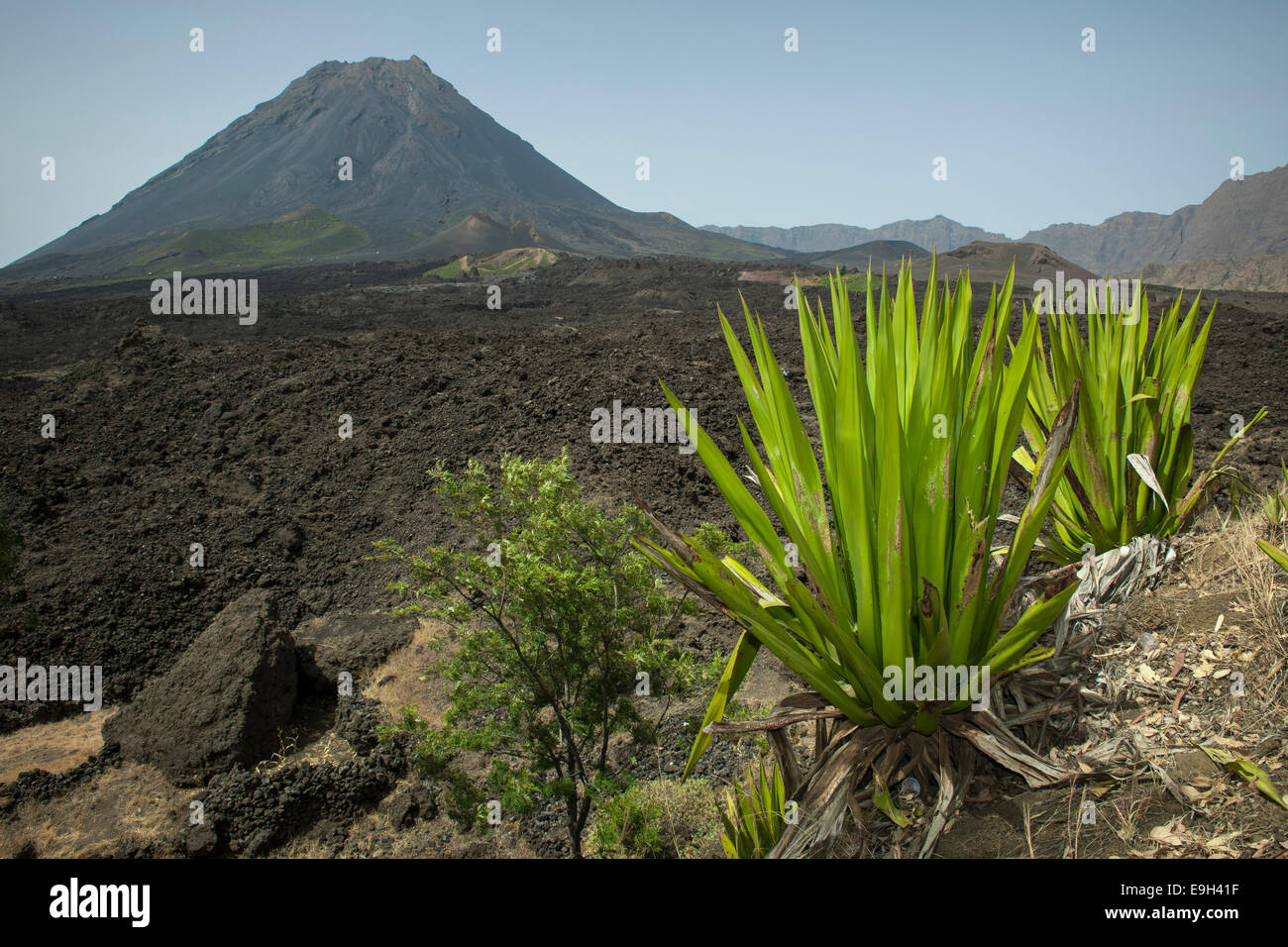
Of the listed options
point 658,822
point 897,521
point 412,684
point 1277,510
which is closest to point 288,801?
point 412,684

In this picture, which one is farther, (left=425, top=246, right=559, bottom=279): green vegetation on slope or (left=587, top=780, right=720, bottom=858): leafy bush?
(left=425, top=246, right=559, bottom=279): green vegetation on slope

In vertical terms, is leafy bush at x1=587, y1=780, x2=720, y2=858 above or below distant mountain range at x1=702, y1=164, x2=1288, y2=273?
below

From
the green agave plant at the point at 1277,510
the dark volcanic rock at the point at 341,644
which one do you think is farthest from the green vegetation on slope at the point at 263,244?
the green agave plant at the point at 1277,510

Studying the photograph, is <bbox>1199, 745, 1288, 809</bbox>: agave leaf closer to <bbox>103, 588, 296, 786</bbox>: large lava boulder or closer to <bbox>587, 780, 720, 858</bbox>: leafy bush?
<bbox>587, 780, 720, 858</bbox>: leafy bush

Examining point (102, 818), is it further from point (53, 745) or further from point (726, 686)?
point (726, 686)

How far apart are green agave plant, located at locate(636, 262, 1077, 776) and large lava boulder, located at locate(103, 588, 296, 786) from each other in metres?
4.11

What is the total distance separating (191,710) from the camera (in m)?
5.01

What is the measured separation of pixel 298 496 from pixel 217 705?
160 inches

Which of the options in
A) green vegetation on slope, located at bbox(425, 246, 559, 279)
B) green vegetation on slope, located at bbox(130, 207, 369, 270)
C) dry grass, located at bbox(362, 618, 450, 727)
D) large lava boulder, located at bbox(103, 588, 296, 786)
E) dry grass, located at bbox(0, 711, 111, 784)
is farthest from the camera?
green vegetation on slope, located at bbox(130, 207, 369, 270)

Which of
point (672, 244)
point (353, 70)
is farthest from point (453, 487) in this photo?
point (353, 70)

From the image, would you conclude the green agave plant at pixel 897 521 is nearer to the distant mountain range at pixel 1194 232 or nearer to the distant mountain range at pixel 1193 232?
the distant mountain range at pixel 1193 232

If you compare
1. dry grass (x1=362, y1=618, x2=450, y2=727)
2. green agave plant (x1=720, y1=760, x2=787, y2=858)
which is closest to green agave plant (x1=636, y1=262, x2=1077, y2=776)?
green agave plant (x1=720, y1=760, x2=787, y2=858)

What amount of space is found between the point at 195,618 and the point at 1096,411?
6.99 m

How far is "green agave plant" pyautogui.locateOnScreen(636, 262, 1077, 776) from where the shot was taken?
1905 mm
